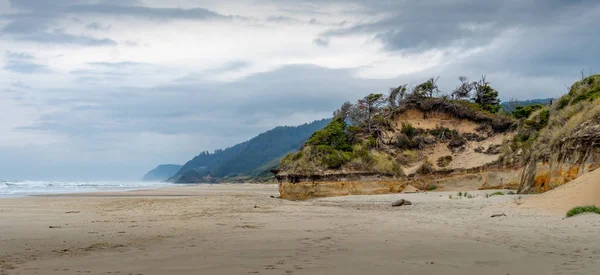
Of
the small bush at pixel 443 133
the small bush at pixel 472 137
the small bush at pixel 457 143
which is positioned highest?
the small bush at pixel 443 133

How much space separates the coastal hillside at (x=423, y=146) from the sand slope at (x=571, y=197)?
683 centimetres

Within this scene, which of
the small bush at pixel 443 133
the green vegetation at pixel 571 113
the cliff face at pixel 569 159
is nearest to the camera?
the cliff face at pixel 569 159

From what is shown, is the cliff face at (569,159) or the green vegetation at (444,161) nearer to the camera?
the cliff face at (569,159)

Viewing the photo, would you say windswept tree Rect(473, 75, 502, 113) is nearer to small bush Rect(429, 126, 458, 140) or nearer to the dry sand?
small bush Rect(429, 126, 458, 140)

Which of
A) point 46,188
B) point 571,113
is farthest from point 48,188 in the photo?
point 571,113

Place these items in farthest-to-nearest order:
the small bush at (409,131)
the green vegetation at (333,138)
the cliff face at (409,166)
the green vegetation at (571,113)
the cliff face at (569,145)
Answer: the small bush at (409,131) → the green vegetation at (333,138) → the cliff face at (409,166) → the green vegetation at (571,113) → the cliff face at (569,145)

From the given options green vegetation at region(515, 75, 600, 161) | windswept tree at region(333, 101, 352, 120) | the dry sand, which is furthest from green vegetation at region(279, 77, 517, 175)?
the dry sand

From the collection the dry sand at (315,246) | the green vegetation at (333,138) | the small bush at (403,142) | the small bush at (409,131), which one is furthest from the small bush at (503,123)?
the dry sand at (315,246)

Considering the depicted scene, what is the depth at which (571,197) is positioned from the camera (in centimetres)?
1365

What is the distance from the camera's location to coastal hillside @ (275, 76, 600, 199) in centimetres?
2911

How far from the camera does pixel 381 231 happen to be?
11.9 meters

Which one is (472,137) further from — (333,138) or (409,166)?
(333,138)

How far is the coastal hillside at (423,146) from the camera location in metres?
29.1

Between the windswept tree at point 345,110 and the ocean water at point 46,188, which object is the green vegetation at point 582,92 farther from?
the ocean water at point 46,188
